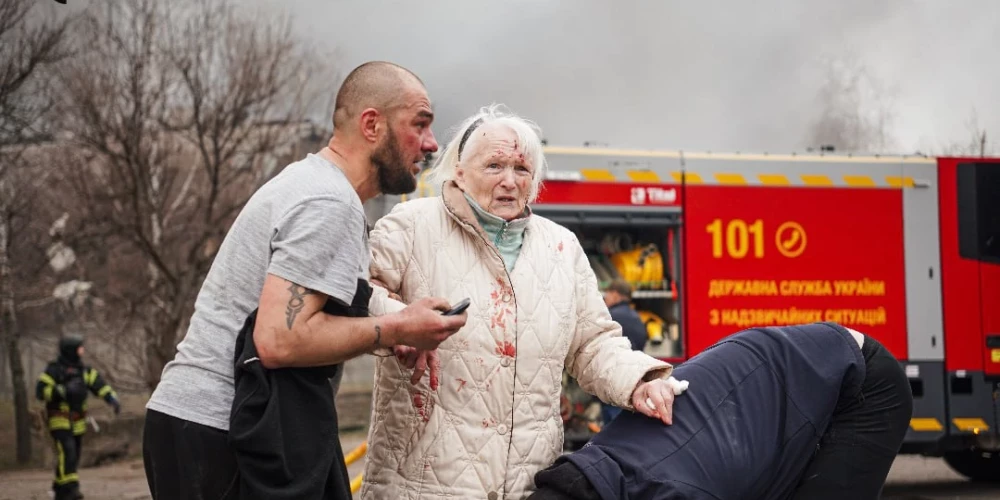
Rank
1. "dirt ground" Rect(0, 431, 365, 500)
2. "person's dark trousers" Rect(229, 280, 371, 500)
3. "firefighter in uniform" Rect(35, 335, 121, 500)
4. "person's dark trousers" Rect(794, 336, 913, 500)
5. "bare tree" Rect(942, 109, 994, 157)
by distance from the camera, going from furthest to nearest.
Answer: "bare tree" Rect(942, 109, 994, 157) < "dirt ground" Rect(0, 431, 365, 500) < "firefighter in uniform" Rect(35, 335, 121, 500) < "person's dark trousers" Rect(794, 336, 913, 500) < "person's dark trousers" Rect(229, 280, 371, 500)

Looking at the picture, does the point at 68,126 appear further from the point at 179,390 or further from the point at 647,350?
the point at 179,390

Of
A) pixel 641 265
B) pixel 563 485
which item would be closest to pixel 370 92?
pixel 563 485

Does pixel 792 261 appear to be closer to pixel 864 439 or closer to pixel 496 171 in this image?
pixel 864 439

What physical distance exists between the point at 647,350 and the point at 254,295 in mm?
7270

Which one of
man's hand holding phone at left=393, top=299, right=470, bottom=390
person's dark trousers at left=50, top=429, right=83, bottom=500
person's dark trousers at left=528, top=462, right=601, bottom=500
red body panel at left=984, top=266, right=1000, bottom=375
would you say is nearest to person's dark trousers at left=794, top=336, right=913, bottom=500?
person's dark trousers at left=528, top=462, right=601, bottom=500

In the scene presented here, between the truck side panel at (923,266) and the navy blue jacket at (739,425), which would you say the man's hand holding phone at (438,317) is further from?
the truck side panel at (923,266)

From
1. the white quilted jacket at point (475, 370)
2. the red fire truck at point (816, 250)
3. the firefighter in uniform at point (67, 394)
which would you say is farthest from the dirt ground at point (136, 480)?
the white quilted jacket at point (475, 370)

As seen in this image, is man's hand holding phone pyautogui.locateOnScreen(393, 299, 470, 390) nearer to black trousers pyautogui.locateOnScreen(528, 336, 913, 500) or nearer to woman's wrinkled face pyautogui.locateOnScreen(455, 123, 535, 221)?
woman's wrinkled face pyautogui.locateOnScreen(455, 123, 535, 221)

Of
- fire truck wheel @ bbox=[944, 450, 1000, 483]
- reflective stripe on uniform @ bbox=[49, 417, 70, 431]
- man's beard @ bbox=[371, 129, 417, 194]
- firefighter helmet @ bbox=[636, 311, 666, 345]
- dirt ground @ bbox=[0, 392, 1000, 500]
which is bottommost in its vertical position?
dirt ground @ bbox=[0, 392, 1000, 500]

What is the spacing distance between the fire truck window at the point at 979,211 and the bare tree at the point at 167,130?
32.2 feet

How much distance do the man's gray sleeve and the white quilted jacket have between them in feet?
1.02

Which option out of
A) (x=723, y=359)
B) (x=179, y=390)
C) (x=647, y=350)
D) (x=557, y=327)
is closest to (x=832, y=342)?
(x=723, y=359)

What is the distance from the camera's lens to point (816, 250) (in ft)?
31.4

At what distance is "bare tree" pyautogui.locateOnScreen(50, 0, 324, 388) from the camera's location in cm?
1412
